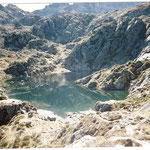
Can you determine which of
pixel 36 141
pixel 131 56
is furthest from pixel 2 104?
pixel 131 56

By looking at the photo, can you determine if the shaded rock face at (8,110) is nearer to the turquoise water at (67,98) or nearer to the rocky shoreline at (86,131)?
the rocky shoreline at (86,131)

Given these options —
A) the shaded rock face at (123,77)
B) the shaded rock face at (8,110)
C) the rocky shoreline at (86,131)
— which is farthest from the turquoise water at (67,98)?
the shaded rock face at (8,110)

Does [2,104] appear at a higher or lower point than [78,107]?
higher

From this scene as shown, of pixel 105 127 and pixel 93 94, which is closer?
pixel 105 127

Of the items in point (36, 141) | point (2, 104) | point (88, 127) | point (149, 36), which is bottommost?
point (2, 104)

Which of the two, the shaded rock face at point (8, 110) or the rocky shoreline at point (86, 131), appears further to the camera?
the shaded rock face at point (8, 110)

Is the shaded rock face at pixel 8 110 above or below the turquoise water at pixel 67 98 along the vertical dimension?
above

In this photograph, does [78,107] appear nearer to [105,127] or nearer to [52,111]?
[52,111]

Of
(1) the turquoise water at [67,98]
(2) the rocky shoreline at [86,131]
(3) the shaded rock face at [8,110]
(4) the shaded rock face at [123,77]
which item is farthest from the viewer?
(4) the shaded rock face at [123,77]


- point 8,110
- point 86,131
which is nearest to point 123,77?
point 8,110

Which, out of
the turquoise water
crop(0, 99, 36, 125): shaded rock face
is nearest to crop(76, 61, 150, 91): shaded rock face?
the turquoise water

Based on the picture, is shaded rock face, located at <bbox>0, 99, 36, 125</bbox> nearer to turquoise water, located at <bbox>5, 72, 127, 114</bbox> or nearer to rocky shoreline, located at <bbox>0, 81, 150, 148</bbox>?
rocky shoreline, located at <bbox>0, 81, 150, 148</bbox>
